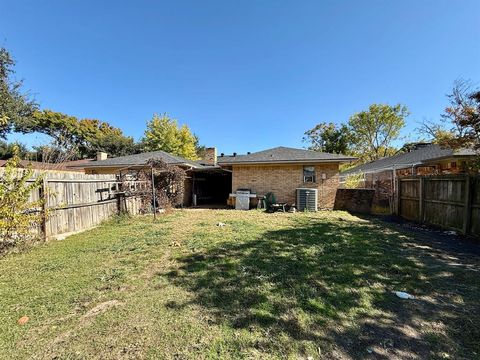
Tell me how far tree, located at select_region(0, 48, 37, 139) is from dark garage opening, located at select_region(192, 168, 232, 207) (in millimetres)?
11405

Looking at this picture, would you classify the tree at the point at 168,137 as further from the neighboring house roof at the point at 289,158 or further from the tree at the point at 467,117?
the tree at the point at 467,117

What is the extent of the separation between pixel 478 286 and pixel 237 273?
3740 mm

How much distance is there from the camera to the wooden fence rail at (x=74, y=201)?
6.32 metres

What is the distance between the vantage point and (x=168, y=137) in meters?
34.2

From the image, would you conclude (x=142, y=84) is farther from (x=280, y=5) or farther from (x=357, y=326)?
(x=357, y=326)

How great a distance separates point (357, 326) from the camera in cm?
263

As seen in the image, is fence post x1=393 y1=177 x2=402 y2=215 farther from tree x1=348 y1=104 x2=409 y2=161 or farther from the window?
tree x1=348 y1=104 x2=409 y2=161

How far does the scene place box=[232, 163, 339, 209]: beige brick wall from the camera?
44.4 feet

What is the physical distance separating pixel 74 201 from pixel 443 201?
11812 millimetres

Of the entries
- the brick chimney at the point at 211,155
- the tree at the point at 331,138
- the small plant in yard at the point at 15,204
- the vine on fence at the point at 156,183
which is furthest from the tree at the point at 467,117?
the tree at the point at 331,138

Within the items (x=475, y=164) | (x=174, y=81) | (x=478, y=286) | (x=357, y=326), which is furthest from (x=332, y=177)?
(x=174, y=81)

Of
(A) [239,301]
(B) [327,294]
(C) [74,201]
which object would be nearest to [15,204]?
(C) [74,201]

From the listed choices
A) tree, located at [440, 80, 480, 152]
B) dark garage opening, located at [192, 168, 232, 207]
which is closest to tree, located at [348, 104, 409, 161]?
tree, located at [440, 80, 480, 152]

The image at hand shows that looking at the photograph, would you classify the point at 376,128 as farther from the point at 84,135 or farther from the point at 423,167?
the point at 84,135
